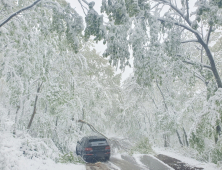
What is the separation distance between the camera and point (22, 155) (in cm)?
667

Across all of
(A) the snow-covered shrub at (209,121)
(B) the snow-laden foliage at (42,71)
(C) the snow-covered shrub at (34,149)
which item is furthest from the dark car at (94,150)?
(A) the snow-covered shrub at (209,121)

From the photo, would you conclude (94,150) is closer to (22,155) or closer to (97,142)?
(97,142)

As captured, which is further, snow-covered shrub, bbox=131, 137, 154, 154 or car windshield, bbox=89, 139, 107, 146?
snow-covered shrub, bbox=131, 137, 154, 154

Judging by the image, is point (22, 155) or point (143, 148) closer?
point (22, 155)

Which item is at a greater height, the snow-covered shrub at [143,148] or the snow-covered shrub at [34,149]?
the snow-covered shrub at [34,149]

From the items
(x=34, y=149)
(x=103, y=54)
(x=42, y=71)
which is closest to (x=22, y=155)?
(x=34, y=149)

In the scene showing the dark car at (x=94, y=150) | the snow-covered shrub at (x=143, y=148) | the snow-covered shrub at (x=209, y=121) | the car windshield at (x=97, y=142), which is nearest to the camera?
the snow-covered shrub at (x=209, y=121)

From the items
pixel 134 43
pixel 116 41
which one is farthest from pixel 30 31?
pixel 134 43

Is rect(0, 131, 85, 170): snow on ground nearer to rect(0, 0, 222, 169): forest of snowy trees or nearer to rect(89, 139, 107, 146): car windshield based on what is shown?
rect(0, 0, 222, 169): forest of snowy trees

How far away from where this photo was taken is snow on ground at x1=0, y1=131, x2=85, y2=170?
5.39 meters

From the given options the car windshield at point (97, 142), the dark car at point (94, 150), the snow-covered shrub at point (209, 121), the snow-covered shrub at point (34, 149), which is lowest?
the dark car at point (94, 150)

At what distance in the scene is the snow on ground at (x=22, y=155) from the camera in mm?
5387

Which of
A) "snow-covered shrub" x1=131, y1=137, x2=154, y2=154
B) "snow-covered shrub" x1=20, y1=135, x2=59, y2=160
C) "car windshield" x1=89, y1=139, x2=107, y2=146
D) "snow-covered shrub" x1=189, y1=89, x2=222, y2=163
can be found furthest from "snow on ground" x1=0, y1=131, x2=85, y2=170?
"snow-covered shrub" x1=131, y1=137, x2=154, y2=154

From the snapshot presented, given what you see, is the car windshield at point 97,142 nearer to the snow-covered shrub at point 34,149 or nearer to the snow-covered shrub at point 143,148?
the snow-covered shrub at point 34,149
